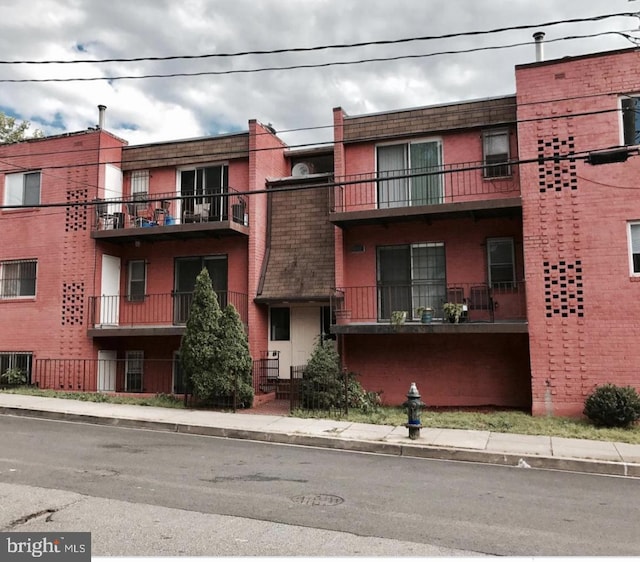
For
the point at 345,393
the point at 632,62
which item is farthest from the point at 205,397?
the point at 632,62

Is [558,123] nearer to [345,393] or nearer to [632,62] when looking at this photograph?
[632,62]

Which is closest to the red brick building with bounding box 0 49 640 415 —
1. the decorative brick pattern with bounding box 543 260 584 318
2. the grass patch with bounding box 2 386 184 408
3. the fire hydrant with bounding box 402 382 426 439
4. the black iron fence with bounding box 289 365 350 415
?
the decorative brick pattern with bounding box 543 260 584 318

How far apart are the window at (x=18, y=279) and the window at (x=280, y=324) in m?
7.78

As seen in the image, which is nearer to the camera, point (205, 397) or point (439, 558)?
point (439, 558)

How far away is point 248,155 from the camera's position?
16797 mm

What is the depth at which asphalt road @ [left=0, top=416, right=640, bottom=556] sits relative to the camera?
5234mm

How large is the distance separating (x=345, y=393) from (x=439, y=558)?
8.26 m

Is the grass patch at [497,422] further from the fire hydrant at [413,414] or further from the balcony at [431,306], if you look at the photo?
the balcony at [431,306]

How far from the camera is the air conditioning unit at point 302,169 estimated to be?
17625 mm

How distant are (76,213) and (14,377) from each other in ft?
17.3

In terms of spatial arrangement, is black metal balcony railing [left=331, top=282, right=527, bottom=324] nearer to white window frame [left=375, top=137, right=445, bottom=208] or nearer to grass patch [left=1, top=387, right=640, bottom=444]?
white window frame [left=375, top=137, right=445, bottom=208]

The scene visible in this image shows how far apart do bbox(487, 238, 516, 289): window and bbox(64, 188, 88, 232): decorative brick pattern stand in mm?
11963

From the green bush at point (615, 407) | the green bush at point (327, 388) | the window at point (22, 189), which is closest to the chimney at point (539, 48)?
the green bush at point (615, 407)

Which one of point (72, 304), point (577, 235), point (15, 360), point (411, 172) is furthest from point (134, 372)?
point (577, 235)
